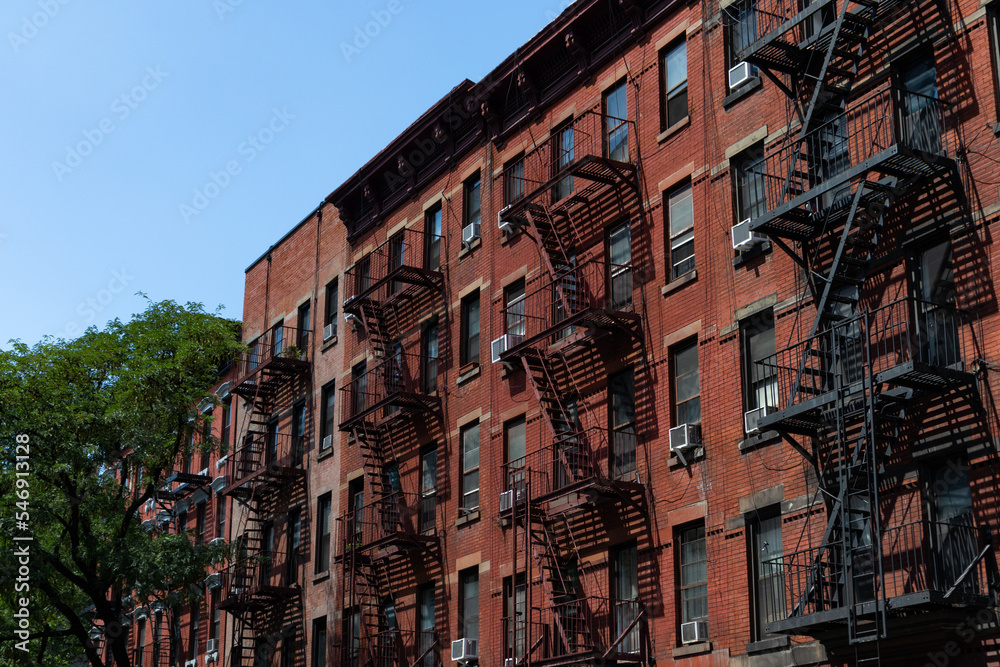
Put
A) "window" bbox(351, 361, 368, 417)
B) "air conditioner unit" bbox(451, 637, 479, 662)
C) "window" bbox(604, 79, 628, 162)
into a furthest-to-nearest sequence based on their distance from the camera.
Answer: "window" bbox(351, 361, 368, 417) < "air conditioner unit" bbox(451, 637, 479, 662) < "window" bbox(604, 79, 628, 162)

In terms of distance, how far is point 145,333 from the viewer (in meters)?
39.0

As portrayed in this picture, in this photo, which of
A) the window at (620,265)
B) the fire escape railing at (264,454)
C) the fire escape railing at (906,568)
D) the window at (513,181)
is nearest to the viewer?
the fire escape railing at (906,568)

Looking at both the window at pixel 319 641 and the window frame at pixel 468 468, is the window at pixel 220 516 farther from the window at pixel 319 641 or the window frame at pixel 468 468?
the window frame at pixel 468 468

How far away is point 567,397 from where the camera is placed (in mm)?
28125

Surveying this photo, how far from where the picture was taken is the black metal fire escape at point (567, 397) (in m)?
25.2

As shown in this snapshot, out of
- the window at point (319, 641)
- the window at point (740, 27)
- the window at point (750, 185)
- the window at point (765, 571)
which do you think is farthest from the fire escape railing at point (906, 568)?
the window at point (319, 641)

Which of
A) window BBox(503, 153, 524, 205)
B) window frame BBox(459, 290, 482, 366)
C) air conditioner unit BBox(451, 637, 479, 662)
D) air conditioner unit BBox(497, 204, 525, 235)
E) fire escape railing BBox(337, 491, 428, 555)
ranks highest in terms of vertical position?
window BBox(503, 153, 524, 205)

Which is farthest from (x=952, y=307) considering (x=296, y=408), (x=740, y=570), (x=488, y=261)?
(x=296, y=408)

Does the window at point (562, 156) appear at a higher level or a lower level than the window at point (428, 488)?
higher

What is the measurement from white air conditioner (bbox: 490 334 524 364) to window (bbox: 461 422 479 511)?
2.09 m

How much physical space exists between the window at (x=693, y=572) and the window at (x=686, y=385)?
86.7 inches

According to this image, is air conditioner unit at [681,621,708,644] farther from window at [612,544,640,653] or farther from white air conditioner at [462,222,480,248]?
white air conditioner at [462,222,480,248]

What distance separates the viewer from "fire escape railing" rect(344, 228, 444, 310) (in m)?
34.0

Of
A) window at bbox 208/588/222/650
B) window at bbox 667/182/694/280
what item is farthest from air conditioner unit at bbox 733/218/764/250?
window at bbox 208/588/222/650
